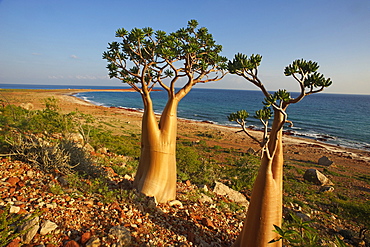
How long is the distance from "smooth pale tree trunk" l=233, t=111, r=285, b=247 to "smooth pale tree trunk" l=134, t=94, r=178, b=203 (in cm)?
216

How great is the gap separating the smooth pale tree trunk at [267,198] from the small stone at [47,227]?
2895 millimetres

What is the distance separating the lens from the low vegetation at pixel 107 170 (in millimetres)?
4574

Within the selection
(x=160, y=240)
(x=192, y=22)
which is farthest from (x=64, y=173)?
(x=192, y=22)

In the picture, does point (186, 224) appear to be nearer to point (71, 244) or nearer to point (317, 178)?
point (71, 244)

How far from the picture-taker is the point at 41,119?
320 inches

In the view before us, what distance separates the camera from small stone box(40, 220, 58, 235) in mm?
2885

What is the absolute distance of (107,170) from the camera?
598 cm

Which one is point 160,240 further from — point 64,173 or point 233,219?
point 64,173

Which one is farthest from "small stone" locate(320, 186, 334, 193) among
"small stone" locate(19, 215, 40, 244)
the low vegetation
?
"small stone" locate(19, 215, 40, 244)

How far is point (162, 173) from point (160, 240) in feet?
5.33

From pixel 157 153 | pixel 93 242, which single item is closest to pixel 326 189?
pixel 157 153

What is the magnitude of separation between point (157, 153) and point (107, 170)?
6.81ft

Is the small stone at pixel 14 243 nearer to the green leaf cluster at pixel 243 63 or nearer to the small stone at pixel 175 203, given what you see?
the small stone at pixel 175 203

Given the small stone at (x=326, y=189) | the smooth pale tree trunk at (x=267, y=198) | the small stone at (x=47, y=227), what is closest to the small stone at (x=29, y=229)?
the small stone at (x=47, y=227)
